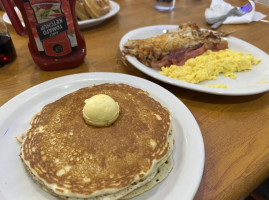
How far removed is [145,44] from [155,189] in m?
1.08

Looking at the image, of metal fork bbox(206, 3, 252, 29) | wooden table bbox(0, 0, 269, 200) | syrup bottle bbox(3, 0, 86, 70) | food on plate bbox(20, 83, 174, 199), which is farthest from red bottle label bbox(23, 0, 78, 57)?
metal fork bbox(206, 3, 252, 29)

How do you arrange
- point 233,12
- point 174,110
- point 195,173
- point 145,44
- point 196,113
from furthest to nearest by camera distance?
point 233,12, point 145,44, point 196,113, point 174,110, point 195,173

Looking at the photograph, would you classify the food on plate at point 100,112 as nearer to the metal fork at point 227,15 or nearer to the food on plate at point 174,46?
the food on plate at point 174,46

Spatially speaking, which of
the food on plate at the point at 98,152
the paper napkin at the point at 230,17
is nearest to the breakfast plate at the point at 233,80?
the food on plate at the point at 98,152

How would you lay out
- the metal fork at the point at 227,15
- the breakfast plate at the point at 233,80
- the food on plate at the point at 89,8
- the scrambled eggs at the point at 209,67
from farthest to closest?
the metal fork at the point at 227,15, the food on plate at the point at 89,8, the scrambled eggs at the point at 209,67, the breakfast plate at the point at 233,80

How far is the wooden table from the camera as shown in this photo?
0.85 metres

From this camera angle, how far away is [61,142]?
851 millimetres

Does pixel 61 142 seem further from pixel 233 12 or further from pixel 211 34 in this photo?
pixel 233 12

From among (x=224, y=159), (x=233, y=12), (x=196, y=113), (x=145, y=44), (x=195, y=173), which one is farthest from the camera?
(x=233, y=12)

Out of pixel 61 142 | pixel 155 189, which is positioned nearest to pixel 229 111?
pixel 155 189

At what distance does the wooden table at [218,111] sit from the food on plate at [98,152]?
217 millimetres

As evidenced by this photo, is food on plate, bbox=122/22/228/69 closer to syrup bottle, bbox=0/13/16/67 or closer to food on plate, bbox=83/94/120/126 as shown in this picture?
food on plate, bbox=83/94/120/126

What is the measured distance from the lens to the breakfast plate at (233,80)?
1183 mm

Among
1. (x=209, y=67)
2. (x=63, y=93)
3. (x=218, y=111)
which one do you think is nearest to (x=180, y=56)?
(x=209, y=67)
